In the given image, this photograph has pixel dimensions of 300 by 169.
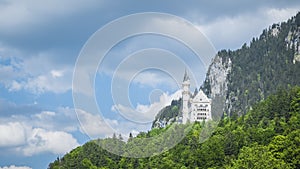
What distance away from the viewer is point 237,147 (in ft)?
230

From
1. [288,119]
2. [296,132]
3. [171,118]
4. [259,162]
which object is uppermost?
[171,118]

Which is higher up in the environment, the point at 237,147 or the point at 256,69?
the point at 256,69

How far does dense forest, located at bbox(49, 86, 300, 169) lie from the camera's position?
2232 inches

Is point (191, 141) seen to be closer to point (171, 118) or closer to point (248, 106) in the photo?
point (171, 118)

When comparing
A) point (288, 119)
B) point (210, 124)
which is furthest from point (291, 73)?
point (288, 119)

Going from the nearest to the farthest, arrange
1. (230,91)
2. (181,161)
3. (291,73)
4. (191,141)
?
(181,161)
(191,141)
(291,73)
(230,91)

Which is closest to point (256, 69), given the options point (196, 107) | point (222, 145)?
point (196, 107)

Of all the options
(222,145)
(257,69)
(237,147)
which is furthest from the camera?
(257,69)

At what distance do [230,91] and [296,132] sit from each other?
10701 centimetres

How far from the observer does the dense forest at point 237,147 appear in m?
56.7

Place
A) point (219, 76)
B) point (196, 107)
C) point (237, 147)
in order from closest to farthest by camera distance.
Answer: point (237, 147)
point (196, 107)
point (219, 76)

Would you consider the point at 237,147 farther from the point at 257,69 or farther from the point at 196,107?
the point at 257,69

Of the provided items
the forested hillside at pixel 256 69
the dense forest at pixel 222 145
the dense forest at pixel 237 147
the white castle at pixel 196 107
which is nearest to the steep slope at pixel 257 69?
the forested hillside at pixel 256 69

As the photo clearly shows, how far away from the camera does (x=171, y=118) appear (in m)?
130
